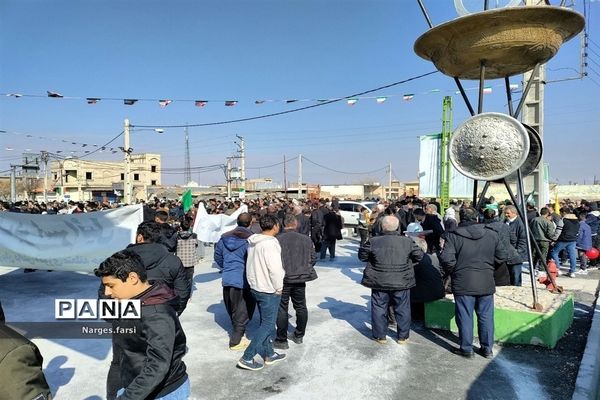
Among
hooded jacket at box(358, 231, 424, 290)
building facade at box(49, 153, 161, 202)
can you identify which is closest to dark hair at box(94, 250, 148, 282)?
hooded jacket at box(358, 231, 424, 290)

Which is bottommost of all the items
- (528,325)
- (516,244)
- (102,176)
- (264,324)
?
(528,325)

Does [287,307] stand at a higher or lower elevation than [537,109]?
lower

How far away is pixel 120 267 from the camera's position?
2350 mm

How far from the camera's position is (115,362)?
2.95 meters

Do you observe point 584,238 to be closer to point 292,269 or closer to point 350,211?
point 292,269

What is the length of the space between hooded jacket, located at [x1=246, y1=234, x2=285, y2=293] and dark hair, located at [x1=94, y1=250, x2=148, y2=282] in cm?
226

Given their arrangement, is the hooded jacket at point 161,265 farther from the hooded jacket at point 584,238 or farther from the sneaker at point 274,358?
the hooded jacket at point 584,238

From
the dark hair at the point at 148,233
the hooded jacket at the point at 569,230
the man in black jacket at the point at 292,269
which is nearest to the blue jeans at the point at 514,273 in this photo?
the hooded jacket at the point at 569,230

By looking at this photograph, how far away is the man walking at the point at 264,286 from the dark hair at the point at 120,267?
7.45 feet

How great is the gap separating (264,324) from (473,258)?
2567mm

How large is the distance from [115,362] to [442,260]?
3701 millimetres

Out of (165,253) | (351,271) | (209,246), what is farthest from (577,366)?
(209,246)

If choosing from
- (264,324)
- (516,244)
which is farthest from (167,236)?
(516,244)

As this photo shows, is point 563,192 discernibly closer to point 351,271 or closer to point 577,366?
point 351,271
